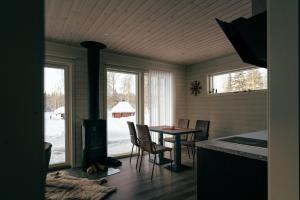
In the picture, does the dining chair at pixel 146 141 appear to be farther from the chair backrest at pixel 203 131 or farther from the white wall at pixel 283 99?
the white wall at pixel 283 99

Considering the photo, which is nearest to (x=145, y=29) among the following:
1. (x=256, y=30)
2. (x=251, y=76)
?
(x=256, y=30)

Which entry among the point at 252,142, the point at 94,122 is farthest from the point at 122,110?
the point at 252,142

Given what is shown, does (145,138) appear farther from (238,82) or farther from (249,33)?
(238,82)

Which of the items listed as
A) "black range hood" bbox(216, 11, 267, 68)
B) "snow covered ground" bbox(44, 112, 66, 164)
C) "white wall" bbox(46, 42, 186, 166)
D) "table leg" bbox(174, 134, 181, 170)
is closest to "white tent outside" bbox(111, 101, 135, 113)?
"white wall" bbox(46, 42, 186, 166)

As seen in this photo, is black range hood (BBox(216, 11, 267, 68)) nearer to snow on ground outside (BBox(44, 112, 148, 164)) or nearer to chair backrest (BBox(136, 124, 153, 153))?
chair backrest (BBox(136, 124, 153, 153))

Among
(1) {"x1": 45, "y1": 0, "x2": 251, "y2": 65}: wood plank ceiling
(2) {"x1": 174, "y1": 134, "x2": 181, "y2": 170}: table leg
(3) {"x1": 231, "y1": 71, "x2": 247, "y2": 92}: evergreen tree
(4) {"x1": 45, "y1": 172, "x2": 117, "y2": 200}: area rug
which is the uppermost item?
(1) {"x1": 45, "y1": 0, "x2": 251, "y2": 65}: wood plank ceiling

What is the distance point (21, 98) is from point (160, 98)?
4.66 m

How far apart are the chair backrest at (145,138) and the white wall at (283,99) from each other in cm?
249

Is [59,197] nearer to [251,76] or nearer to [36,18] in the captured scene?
[36,18]

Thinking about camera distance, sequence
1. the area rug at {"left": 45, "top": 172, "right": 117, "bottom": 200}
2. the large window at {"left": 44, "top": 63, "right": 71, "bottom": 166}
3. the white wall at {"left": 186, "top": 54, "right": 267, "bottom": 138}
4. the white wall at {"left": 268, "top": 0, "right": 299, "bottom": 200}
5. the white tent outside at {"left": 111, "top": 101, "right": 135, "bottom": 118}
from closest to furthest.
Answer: the white wall at {"left": 268, "top": 0, "right": 299, "bottom": 200}, the area rug at {"left": 45, "top": 172, "right": 117, "bottom": 200}, the large window at {"left": 44, "top": 63, "right": 71, "bottom": 166}, the white wall at {"left": 186, "top": 54, "right": 267, "bottom": 138}, the white tent outside at {"left": 111, "top": 101, "right": 135, "bottom": 118}

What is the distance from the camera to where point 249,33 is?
1416 mm

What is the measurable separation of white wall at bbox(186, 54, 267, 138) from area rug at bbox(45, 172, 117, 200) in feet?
10.0

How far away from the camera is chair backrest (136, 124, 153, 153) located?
3.30 m

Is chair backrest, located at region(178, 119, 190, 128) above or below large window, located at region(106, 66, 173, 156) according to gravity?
below
